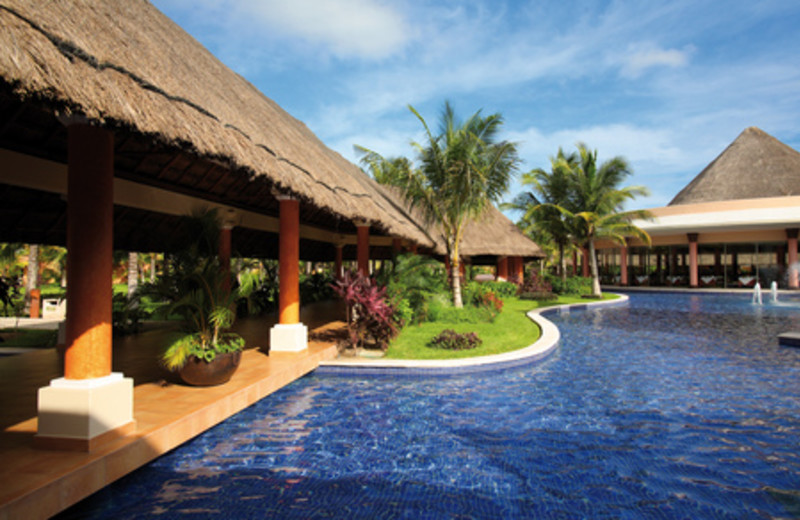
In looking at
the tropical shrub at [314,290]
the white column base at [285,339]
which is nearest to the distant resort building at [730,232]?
the tropical shrub at [314,290]

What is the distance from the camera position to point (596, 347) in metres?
10.3

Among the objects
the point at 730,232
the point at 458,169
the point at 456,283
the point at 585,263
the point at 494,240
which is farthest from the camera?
the point at 585,263

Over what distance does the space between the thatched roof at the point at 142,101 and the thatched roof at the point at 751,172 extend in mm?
36793

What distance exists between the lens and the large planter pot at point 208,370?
221 inches

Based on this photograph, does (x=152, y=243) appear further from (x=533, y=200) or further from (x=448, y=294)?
(x=533, y=200)

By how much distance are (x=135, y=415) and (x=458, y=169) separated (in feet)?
35.7

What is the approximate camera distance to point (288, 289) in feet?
26.8

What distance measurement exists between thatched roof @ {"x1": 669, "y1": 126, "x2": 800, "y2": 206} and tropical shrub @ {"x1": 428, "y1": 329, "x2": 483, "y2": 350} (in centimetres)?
3505

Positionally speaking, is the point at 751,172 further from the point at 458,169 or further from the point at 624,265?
the point at 458,169

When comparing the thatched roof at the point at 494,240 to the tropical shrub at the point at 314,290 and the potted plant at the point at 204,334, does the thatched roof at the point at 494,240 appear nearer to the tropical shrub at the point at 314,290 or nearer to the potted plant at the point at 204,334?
the tropical shrub at the point at 314,290

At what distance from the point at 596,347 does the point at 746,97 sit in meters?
22.8

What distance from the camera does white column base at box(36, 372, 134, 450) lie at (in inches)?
147

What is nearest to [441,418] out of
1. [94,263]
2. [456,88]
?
[94,263]

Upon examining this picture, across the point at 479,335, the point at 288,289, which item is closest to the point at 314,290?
the point at 479,335
